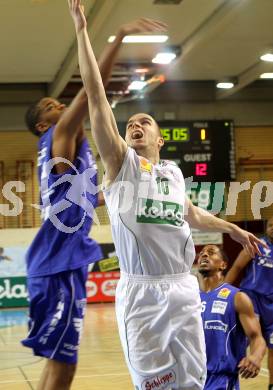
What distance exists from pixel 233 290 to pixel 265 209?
45.0ft

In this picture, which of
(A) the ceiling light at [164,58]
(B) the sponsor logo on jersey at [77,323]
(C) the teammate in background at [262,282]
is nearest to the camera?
(B) the sponsor logo on jersey at [77,323]

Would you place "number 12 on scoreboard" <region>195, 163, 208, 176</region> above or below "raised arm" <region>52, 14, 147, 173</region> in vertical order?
above

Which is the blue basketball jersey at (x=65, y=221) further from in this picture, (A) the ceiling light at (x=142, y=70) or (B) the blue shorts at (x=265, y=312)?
(A) the ceiling light at (x=142, y=70)

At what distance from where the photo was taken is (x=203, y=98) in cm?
1820

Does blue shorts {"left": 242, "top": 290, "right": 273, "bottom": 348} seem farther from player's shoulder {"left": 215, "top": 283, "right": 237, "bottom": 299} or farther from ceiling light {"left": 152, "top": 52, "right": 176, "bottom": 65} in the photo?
ceiling light {"left": 152, "top": 52, "right": 176, "bottom": 65}

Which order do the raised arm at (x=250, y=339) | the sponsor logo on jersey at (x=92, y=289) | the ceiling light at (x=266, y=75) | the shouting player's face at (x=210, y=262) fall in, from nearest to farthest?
the raised arm at (x=250, y=339), the shouting player's face at (x=210, y=262), the sponsor logo on jersey at (x=92, y=289), the ceiling light at (x=266, y=75)

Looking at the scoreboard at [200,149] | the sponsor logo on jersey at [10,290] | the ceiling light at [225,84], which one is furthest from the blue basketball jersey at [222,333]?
the ceiling light at [225,84]

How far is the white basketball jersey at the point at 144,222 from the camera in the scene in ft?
11.8

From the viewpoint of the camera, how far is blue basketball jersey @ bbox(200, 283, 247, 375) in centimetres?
489

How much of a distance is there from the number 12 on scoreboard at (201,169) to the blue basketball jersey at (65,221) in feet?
36.0

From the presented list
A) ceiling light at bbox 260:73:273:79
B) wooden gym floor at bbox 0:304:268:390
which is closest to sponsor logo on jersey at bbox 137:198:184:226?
wooden gym floor at bbox 0:304:268:390

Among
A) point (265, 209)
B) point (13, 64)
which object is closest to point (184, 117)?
point (265, 209)

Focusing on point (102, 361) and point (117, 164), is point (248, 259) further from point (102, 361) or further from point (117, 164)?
point (117, 164)

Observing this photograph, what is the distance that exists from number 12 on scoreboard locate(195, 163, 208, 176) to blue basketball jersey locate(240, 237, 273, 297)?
7.21m
